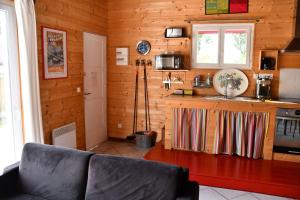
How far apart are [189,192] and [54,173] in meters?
1.15

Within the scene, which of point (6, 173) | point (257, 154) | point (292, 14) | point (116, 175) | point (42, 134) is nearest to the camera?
point (116, 175)

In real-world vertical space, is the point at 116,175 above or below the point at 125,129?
above

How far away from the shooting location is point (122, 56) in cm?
508

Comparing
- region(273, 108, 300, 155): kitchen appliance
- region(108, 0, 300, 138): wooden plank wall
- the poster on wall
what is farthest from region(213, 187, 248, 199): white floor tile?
the poster on wall

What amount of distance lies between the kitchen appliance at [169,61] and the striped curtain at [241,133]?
45.3 inches

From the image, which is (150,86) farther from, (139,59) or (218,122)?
(218,122)

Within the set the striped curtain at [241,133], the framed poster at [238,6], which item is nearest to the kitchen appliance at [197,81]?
the striped curtain at [241,133]

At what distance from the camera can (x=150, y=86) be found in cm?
501

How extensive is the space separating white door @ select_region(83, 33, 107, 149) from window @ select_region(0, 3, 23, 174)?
1457 mm

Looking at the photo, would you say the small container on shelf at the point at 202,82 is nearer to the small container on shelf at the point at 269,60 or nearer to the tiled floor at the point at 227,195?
the small container on shelf at the point at 269,60

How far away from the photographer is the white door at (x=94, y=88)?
450 cm

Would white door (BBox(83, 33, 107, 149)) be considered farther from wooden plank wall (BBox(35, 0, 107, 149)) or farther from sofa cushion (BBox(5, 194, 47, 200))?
sofa cushion (BBox(5, 194, 47, 200))

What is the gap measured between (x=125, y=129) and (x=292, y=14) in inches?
140

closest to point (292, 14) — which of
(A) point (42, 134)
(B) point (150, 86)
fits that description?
(B) point (150, 86)
